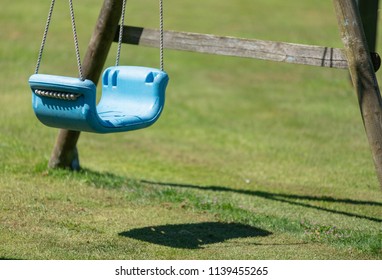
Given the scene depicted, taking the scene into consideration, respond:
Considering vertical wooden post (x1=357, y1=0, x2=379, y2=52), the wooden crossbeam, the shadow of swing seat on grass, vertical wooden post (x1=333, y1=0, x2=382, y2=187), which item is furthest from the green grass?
the wooden crossbeam

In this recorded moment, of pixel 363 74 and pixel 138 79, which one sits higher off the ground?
pixel 363 74

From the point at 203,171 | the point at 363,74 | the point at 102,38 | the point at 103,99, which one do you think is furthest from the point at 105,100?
the point at 203,171

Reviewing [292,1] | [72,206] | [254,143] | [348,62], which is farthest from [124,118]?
[292,1]

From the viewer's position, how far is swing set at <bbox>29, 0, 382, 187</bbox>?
721 cm

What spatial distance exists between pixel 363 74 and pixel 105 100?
2376 millimetres

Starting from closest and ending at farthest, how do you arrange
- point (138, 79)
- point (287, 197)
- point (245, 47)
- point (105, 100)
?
point (138, 79), point (105, 100), point (245, 47), point (287, 197)

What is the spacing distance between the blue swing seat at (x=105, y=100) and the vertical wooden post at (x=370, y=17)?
7349 millimetres

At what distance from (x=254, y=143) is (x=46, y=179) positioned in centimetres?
388

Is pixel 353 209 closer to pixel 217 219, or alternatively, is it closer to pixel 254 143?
pixel 217 219

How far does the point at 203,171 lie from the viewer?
11.1m

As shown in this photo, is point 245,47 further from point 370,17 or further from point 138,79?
point 370,17

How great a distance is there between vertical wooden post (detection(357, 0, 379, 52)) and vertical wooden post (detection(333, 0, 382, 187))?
24.1 feet

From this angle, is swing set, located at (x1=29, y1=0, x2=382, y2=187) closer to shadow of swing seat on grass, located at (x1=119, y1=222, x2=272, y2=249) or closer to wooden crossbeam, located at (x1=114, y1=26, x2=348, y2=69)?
wooden crossbeam, located at (x1=114, y1=26, x2=348, y2=69)

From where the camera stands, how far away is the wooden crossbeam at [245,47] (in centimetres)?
829
